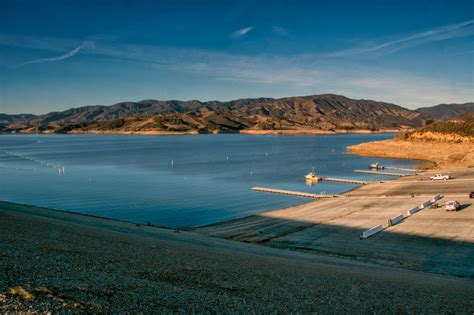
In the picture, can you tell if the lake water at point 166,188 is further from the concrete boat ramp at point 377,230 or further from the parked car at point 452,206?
the parked car at point 452,206

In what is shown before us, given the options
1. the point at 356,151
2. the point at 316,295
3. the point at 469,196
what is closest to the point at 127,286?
the point at 316,295

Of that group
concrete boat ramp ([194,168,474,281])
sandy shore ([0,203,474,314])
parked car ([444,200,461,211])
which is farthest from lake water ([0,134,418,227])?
sandy shore ([0,203,474,314])

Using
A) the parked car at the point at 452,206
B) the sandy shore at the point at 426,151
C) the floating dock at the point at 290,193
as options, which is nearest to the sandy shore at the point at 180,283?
the parked car at the point at 452,206

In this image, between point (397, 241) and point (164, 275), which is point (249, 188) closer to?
point (397, 241)

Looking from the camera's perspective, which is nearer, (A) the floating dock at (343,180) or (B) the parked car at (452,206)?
(B) the parked car at (452,206)

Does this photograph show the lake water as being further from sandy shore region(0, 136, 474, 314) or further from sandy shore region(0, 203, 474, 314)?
sandy shore region(0, 203, 474, 314)

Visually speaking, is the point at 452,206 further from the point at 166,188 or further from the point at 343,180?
the point at 166,188
